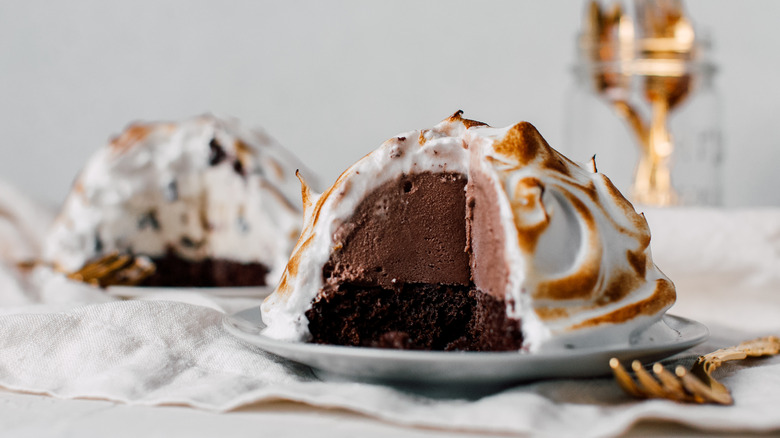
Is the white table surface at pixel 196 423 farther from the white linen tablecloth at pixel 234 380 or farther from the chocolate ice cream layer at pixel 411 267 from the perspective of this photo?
the chocolate ice cream layer at pixel 411 267

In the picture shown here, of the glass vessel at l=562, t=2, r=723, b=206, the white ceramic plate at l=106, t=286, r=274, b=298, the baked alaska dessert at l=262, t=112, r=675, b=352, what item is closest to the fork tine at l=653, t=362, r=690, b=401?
the baked alaska dessert at l=262, t=112, r=675, b=352

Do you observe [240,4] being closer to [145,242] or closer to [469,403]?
[145,242]

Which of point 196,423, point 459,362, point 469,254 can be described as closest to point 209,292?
point 469,254

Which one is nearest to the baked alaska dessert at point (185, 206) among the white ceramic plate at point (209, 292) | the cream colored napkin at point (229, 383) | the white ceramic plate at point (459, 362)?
the white ceramic plate at point (209, 292)

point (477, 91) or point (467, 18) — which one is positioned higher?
point (467, 18)

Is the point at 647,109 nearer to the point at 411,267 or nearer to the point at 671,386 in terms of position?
the point at 411,267

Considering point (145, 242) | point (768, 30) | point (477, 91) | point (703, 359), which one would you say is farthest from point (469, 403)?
point (768, 30)
